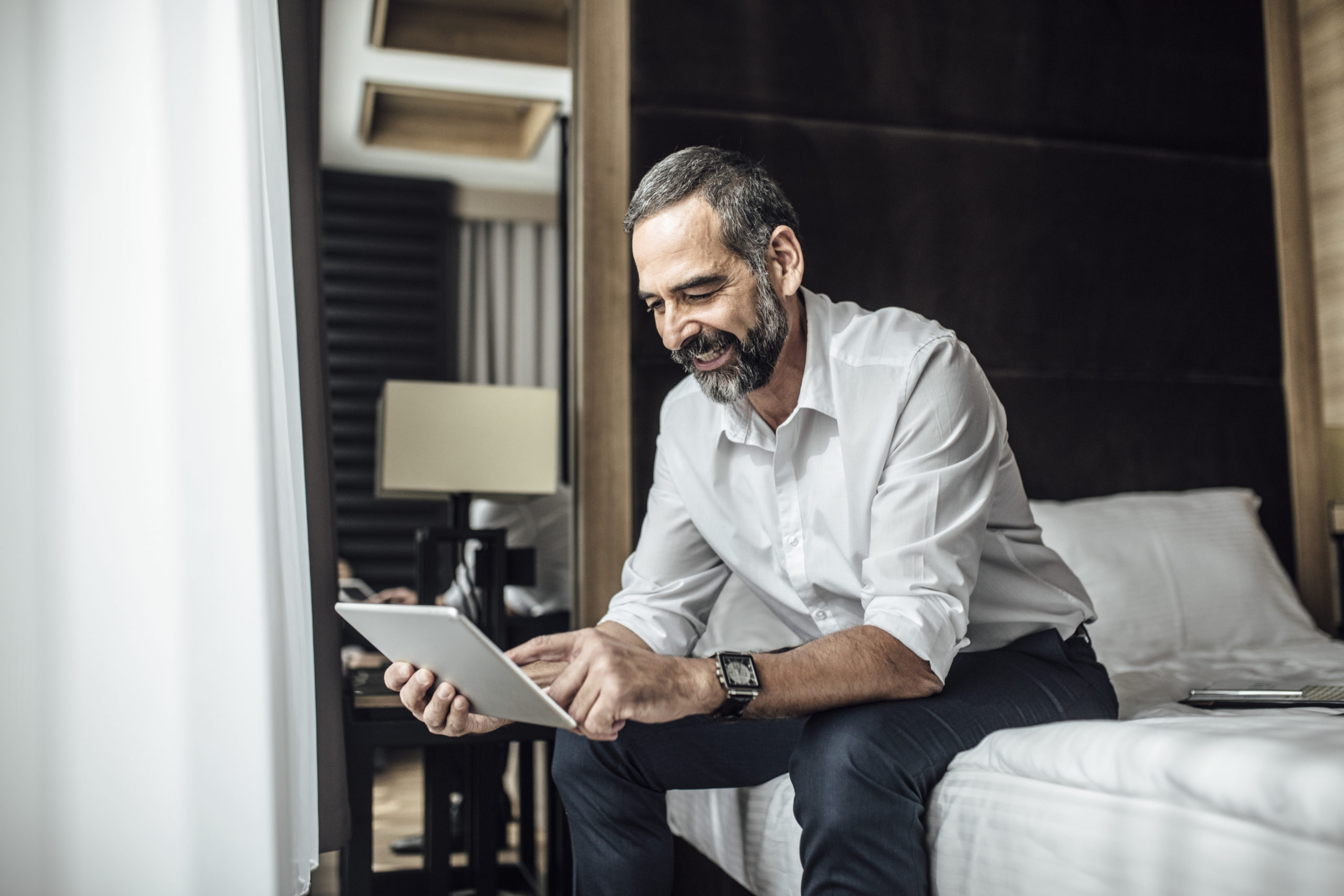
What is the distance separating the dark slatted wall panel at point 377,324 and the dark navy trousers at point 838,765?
147 inches

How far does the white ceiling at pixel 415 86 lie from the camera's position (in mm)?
4121

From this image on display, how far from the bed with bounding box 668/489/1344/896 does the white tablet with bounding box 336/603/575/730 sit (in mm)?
481

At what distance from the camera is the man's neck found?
172 cm

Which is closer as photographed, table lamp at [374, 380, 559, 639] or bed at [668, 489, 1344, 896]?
bed at [668, 489, 1344, 896]

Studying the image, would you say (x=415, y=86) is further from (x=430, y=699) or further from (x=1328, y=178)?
(x=430, y=699)

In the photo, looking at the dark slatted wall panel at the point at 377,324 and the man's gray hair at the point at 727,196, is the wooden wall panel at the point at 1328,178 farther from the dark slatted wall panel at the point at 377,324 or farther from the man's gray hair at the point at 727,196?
the dark slatted wall panel at the point at 377,324

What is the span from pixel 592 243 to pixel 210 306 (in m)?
1.08

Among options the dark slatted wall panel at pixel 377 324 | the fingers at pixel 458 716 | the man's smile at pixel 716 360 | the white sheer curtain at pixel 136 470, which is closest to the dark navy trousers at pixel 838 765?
the fingers at pixel 458 716

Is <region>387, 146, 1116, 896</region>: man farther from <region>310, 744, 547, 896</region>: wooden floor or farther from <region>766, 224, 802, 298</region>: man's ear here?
<region>310, 744, 547, 896</region>: wooden floor

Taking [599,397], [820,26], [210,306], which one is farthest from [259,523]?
[820,26]

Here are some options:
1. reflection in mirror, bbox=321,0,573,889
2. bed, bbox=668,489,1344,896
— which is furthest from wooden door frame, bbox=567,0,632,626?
reflection in mirror, bbox=321,0,573,889

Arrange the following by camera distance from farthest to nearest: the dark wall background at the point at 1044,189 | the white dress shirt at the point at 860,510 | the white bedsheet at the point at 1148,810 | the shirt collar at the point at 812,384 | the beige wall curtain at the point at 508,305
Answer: the beige wall curtain at the point at 508,305 → the dark wall background at the point at 1044,189 → the shirt collar at the point at 812,384 → the white dress shirt at the point at 860,510 → the white bedsheet at the point at 1148,810

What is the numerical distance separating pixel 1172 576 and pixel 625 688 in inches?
64.5

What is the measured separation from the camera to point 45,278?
1.25 m
